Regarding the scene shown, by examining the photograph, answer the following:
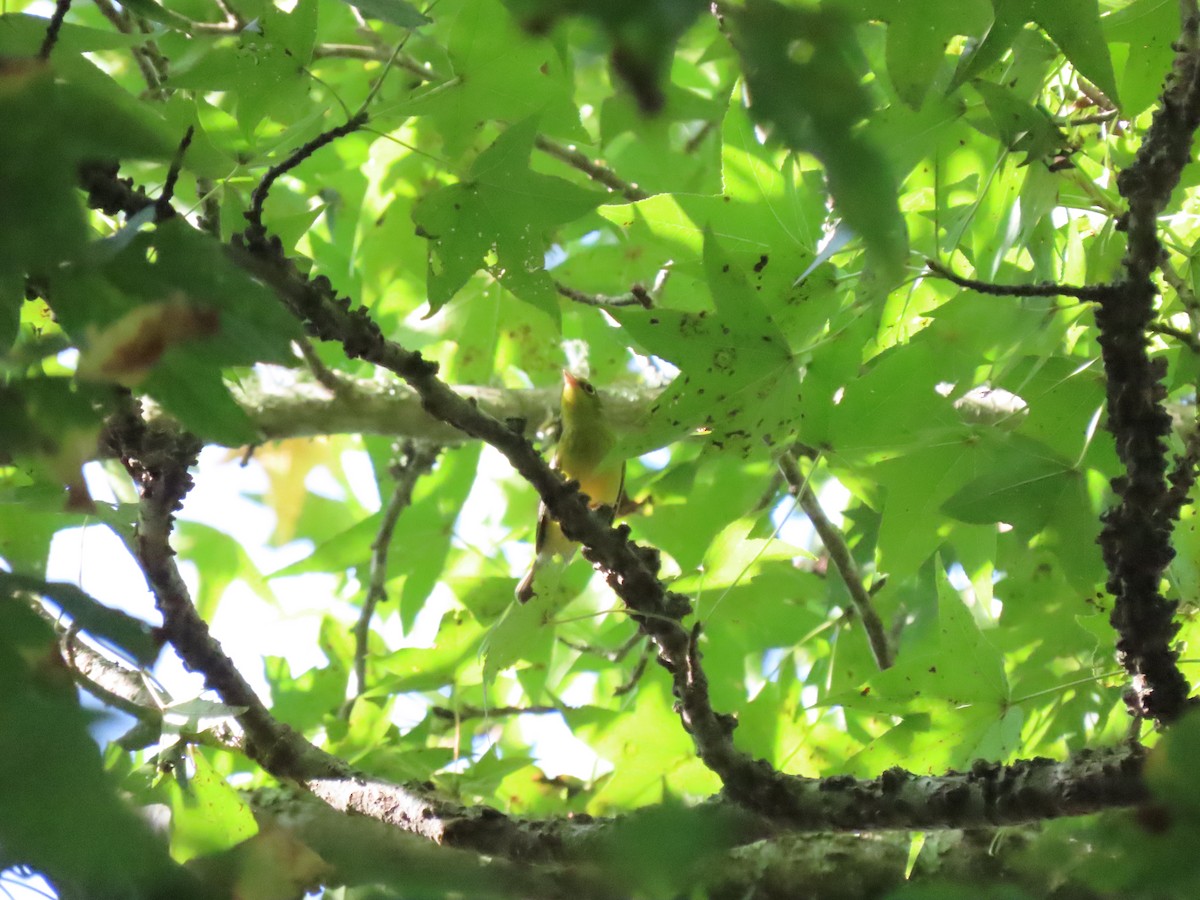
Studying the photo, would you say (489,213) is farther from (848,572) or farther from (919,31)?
(848,572)

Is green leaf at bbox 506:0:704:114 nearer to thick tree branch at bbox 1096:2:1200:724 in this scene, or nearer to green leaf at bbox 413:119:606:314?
thick tree branch at bbox 1096:2:1200:724

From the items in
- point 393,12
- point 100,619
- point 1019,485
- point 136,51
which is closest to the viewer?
point 100,619

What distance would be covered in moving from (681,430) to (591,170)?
1.65m

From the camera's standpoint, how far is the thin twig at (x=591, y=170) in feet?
9.17

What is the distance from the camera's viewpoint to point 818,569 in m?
Answer: 3.37

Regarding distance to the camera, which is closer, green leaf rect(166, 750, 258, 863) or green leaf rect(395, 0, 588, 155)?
green leaf rect(166, 750, 258, 863)

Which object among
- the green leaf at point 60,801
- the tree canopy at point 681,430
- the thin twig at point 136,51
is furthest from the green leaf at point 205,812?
the thin twig at point 136,51

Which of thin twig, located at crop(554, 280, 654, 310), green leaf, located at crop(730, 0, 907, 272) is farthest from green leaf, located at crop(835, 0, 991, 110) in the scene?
green leaf, located at crop(730, 0, 907, 272)

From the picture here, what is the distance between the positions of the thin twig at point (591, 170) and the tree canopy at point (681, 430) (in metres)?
0.02

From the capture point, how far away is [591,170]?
9.41 feet

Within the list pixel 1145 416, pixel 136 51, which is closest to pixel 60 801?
pixel 1145 416

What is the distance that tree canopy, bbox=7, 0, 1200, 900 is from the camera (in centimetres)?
56

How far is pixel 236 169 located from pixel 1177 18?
142 centimetres

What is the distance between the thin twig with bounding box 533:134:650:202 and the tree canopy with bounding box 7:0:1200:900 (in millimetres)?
21
